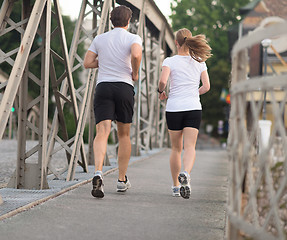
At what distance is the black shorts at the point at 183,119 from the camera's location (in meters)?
6.13

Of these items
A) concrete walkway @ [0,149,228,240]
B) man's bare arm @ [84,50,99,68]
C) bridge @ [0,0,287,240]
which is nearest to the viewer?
bridge @ [0,0,287,240]

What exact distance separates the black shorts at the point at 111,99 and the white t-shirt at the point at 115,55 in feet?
0.19

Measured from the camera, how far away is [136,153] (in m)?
13.2

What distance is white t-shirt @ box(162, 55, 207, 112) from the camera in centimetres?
614

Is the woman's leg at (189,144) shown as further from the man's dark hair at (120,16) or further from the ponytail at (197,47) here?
the man's dark hair at (120,16)

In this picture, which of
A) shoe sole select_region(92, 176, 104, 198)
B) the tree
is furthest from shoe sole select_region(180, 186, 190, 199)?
the tree

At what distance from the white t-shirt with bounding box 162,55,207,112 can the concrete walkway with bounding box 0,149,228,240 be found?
0.92m

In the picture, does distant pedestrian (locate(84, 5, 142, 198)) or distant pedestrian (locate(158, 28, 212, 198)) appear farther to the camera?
distant pedestrian (locate(158, 28, 212, 198))

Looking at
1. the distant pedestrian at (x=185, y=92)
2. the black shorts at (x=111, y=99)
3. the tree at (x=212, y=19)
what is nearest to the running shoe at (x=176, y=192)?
the distant pedestrian at (x=185, y=92)

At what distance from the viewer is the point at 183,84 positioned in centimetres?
617

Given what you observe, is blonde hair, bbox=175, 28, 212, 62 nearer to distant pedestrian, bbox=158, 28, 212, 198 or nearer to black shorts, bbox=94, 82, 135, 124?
distant pedestrian, bbox=158, 28, 212, 198

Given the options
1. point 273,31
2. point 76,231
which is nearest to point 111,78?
point 76,231

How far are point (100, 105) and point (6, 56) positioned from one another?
997 millimetres

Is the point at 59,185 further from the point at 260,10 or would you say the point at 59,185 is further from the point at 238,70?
the point at 260,10
